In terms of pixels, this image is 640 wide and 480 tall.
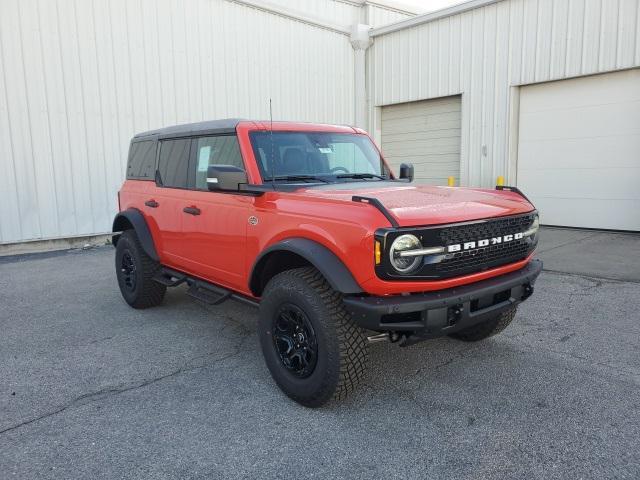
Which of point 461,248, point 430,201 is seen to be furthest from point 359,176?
point 461,248

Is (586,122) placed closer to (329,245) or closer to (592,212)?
(592,212)

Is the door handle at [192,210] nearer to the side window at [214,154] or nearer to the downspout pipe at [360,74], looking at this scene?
the side window at [214,154]

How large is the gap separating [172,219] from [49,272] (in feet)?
13.0

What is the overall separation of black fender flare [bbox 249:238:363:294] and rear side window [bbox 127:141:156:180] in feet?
7.81

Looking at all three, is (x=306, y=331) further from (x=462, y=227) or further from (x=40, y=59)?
(x=40, y=59)

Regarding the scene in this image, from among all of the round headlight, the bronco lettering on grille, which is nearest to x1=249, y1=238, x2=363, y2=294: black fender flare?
the round headlight

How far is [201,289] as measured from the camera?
4.50m

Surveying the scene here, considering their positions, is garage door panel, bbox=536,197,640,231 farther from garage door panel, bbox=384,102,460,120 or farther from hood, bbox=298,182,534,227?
hood, bbox=298,182,534,227

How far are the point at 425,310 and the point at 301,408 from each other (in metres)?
1.04

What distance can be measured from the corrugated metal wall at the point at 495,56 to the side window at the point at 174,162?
26.8 ft

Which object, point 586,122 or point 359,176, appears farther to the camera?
point 586,122

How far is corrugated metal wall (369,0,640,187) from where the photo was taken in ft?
30.5

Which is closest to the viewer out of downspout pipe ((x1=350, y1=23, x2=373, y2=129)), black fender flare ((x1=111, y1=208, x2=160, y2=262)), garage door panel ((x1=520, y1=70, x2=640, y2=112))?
black fender flare ((x1=111, y1=208, x2=160, y2=262))

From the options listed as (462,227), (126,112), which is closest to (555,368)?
(462,227)
